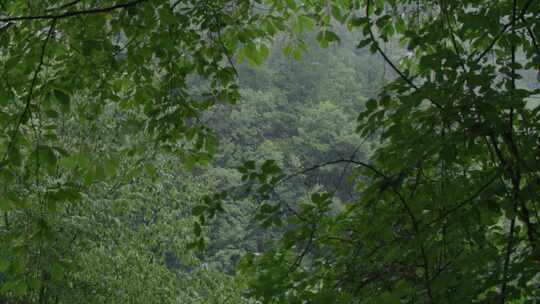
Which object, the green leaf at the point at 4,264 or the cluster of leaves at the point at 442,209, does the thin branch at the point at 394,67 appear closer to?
the cluster of leaves at the point at 442,209

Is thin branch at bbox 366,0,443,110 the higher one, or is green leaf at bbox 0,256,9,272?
thin branch at bbox 366,0,443,110

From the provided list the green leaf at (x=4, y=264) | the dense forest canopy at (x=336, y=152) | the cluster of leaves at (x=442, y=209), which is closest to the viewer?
the cluster of leaves at (x=442, y=209)

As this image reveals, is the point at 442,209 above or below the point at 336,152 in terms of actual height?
below

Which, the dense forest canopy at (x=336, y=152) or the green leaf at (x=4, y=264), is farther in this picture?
the green leaf at (x=4, y=264)

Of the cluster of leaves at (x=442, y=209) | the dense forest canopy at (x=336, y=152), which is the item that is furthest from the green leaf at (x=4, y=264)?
the cluster of leaves at (x=442, y=209)

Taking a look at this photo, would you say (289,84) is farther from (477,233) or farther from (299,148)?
(477,233)

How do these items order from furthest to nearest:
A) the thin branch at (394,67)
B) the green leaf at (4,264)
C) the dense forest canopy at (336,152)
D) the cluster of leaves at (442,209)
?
the green leaf at (4,264) < the thin branch at (394,67) < the dense forest canopy at (336,152) < the cluster of leaves at (442,209)

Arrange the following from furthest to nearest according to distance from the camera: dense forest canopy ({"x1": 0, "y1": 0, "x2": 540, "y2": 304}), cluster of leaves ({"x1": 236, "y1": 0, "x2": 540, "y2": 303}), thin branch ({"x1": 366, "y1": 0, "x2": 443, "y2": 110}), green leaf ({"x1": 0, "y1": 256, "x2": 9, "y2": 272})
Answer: green leaf ({"x1": 0, "y1": 256, "x2": 9, "y2": 272}) → thin branch ({"x1": 366, "y1": 0, "x2": 443, "y2": 110}) → dense forest canopy ({"x1": 0, "y1": 0, "x2": 540, "y2": 304}) → cluster of leaves ({"x1": 236, "y1": 0, "x2": 540, "y2": 303})

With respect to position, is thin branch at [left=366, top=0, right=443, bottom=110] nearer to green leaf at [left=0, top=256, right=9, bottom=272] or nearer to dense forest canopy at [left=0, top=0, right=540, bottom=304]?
dense forest canopy at [left=0, top=0, right=540, bottom=304]

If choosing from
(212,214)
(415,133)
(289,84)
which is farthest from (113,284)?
(289,84)

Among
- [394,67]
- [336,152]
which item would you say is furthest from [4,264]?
[394,67]

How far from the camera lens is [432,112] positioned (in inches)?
78.5

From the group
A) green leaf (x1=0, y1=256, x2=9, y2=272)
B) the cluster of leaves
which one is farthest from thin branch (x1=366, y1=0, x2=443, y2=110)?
green leaf (x1=0, y1=256, x2=9, y2=272)

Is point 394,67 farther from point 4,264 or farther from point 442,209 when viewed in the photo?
point 4,264
